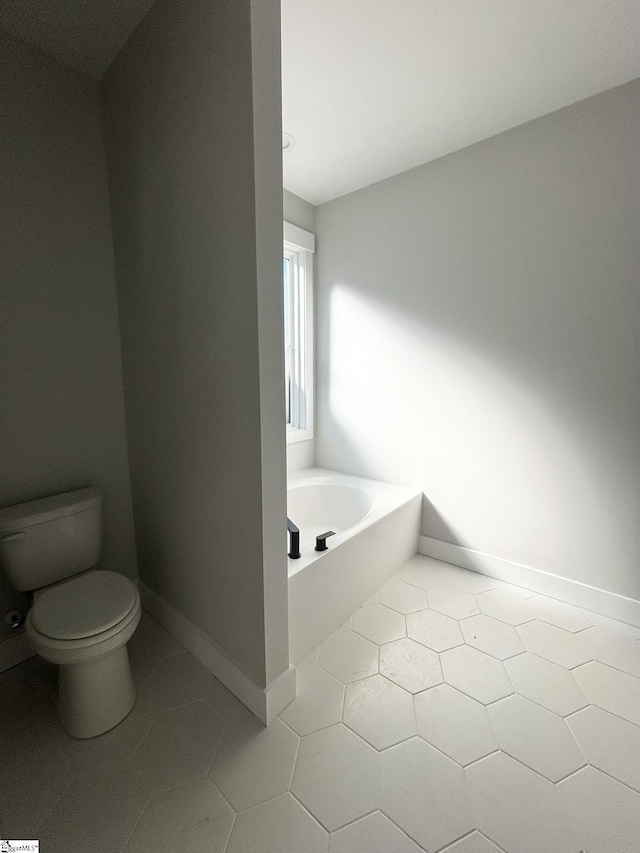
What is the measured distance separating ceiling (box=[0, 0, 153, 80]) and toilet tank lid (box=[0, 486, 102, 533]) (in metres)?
1.77

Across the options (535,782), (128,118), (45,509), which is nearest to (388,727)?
(535,782)

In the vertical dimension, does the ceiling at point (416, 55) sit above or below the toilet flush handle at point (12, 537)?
above

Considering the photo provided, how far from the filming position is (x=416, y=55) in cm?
144

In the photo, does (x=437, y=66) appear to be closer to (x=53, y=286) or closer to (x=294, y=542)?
(x=53, y=286)

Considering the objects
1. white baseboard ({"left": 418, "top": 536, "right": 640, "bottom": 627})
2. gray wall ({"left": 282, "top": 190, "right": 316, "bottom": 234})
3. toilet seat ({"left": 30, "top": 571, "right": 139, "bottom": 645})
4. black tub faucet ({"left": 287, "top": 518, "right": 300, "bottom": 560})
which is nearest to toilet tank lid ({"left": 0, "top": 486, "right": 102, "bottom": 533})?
toilet seat ({"left": 30, "top": 571, "right": 139, "bottom": 645})

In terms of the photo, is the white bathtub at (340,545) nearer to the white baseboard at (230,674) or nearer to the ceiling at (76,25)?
the white baseboard at (230,674)

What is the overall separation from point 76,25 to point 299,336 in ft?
5.97

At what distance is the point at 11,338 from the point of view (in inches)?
57.2

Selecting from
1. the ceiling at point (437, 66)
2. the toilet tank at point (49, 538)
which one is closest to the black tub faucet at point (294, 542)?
the toilet tank at point (49, 538)

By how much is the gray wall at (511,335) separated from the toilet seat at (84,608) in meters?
1.77

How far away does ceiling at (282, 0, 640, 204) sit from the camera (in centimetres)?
127

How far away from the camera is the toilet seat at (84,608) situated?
3.86 feet

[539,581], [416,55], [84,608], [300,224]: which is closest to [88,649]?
[84,608]

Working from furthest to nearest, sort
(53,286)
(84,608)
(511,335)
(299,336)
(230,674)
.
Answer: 1. (299,336)
2. (511,335)
3. (53,286)
4. (230,674)
5. (84,608)
